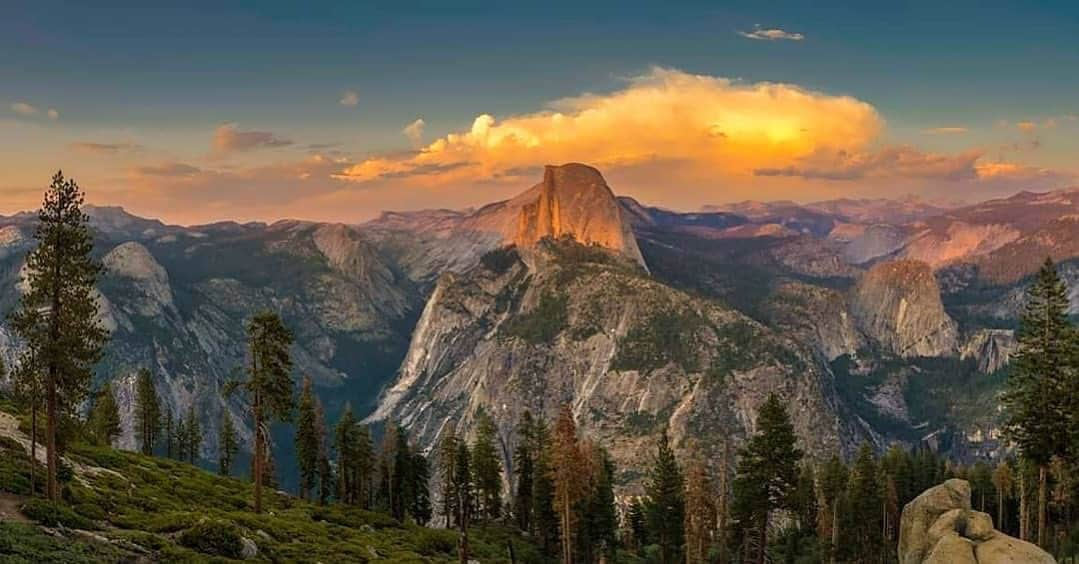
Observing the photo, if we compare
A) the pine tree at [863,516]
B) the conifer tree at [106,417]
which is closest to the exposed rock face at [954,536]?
the pine tree at [863,516]

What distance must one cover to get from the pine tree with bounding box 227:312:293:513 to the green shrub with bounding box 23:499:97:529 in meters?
24.5

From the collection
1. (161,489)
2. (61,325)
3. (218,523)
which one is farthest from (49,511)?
(161,489)

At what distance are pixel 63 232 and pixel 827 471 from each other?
117376mm

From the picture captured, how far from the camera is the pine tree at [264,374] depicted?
5997 cm

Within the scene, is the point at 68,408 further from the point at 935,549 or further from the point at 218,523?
the point at 935,549

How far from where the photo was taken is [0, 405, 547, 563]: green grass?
3092 centimetres

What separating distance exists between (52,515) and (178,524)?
21.8ft

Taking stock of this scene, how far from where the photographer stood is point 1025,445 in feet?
192

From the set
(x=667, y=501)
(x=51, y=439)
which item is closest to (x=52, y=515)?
(x=51, y=439)

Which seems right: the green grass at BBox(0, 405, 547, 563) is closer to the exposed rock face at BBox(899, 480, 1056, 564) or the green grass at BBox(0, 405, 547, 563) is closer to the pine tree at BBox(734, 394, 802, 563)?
the pine tree at BBox(734, 394, 802, 563)

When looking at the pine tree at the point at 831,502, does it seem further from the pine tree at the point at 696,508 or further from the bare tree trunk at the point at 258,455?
the bare tree trunk at the point at 258,455

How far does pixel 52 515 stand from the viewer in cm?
3366

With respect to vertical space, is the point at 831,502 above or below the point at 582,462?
below

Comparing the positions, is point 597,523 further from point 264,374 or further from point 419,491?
point 264,374
